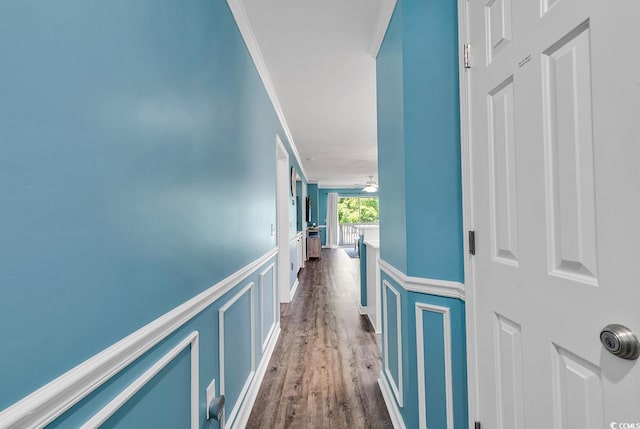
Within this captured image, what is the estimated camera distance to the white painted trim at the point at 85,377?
0.46m

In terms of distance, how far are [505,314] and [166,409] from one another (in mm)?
1142

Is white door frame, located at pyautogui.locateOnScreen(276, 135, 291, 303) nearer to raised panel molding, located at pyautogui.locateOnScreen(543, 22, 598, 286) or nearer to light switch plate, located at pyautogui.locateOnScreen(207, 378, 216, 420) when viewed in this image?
light switch plate, located at pyautogui.locateOnScreen(207, 378, 216, 420)

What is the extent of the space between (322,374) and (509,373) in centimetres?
151

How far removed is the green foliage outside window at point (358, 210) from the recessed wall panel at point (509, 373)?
1108cm

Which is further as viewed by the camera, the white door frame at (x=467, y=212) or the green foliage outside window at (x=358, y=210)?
the green foliage outside window at (x=358, y=210)

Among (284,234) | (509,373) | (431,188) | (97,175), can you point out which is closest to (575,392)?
(509,373)

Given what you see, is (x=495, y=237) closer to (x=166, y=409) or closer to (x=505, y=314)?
(x=505, y=314)

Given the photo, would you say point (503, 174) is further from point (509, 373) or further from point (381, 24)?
point (381, 24)

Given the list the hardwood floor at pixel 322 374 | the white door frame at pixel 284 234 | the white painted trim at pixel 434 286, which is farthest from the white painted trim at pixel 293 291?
the white painted trim at pixel 434 286

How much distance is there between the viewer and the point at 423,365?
4.33ft

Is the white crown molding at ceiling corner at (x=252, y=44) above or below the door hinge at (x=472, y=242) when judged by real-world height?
above

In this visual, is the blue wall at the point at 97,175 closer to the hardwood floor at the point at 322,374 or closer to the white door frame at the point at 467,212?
the hardwood floor at the point at 322,374

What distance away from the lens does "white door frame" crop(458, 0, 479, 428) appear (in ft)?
3.76

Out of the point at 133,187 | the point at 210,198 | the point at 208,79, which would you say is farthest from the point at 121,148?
the point at 208,79
